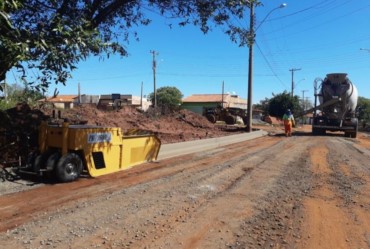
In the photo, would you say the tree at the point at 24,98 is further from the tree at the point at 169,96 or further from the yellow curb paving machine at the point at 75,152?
the tree at the point at 169,96

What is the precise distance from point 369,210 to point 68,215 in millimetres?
4794

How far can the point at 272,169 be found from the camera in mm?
11219

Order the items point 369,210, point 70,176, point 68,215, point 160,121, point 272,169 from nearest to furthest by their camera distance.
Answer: point 68,215
point 369,210
point 70,176
point 272,169
point 160,121

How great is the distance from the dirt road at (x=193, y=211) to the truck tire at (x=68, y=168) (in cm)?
23

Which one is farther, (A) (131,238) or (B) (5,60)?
(B) (5,60)

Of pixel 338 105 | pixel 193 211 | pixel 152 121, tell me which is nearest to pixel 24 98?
→ pixel 193 211

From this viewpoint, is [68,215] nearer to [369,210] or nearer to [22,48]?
[22,48]

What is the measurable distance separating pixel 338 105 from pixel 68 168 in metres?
24.1

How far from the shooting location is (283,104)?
2768 inches

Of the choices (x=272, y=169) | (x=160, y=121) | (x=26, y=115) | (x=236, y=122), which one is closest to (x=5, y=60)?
(x=26, y=115)

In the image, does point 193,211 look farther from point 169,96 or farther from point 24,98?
point 169,96

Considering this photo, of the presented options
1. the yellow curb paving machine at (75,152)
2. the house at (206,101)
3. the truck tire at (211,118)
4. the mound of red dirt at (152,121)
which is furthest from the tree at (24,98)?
the house at (206,101)

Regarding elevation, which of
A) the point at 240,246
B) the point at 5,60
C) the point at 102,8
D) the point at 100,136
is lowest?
the point at 240,246

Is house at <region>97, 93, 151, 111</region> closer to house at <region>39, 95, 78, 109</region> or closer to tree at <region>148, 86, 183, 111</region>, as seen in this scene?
house at <region>39, 95, 78, 109</region>
